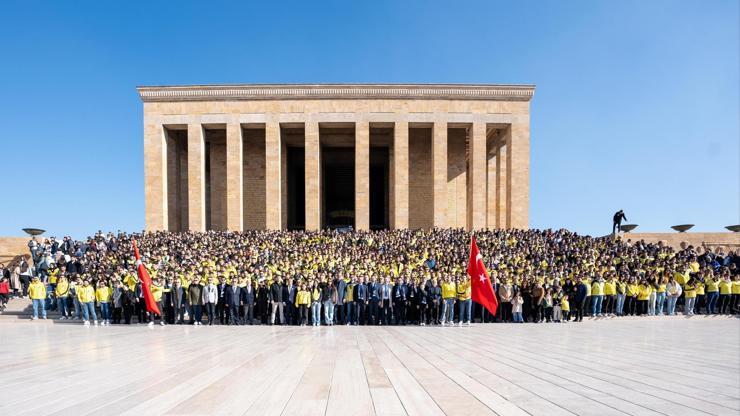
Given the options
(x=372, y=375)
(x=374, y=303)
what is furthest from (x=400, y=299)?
(x=372, y=375)

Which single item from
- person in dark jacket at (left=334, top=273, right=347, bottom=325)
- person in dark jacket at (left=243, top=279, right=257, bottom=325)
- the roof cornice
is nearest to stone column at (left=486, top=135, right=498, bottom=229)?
the roof cornice

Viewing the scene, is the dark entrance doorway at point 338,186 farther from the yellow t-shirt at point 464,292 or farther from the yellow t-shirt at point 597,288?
the yellow t-shirt at point 597,288

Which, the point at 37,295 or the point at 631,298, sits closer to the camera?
the point at 37,295

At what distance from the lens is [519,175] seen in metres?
32.8

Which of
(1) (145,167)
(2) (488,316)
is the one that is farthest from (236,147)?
(2) (488,316)

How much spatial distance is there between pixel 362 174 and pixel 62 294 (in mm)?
20924

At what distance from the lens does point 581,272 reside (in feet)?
55.6

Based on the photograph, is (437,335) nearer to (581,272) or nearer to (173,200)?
(581,272)

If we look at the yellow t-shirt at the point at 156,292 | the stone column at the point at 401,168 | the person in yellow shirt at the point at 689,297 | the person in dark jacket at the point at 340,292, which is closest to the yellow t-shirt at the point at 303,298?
the person in dark jacket at the point at 340,292

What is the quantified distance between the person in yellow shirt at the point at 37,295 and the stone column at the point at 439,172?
23976mm

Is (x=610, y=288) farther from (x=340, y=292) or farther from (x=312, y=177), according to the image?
(x=312, y=177)

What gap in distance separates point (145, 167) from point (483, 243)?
25.6m

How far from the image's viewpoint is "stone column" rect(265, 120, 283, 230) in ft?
107

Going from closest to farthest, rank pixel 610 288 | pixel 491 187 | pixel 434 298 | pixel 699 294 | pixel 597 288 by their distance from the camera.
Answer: pixel 434 298
pixel 597 288
pixel 610 288
pixel 699 294
pixel 491 187
